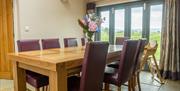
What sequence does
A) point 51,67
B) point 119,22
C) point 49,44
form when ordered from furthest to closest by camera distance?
point 119,22
point 49,44
point 51,67

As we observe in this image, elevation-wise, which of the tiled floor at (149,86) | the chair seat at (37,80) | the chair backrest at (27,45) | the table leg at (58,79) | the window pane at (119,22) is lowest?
the tiled floor at (149,86)

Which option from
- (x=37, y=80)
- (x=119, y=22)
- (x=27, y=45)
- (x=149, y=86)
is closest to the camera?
(x=37, y=80)

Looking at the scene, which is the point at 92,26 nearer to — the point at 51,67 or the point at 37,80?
the point at 37,80

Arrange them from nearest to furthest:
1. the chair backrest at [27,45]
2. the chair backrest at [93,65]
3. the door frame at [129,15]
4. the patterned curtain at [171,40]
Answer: the chair backrest at [93,65] → the chair backrest at [27,45] → the patterned curtain at [171,40] → the door frame at [129,15]

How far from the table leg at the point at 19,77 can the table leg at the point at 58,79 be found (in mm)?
743

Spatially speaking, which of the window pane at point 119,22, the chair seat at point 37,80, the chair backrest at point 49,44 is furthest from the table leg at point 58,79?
the window pane at point 119,22

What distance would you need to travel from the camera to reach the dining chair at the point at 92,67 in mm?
1653

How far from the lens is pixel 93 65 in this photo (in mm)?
1726

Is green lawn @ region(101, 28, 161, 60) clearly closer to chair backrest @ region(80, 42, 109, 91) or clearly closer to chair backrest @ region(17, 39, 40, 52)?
chair backrest @ region(17, 39, 40, 52)

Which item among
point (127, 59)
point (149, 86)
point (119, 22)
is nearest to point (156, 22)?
point (119, 22)

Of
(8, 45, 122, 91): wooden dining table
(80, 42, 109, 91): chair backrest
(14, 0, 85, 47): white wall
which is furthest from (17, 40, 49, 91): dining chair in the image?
(14, 0, 85, 47): white wall

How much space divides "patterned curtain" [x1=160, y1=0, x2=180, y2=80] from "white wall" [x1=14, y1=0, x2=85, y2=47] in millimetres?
2709

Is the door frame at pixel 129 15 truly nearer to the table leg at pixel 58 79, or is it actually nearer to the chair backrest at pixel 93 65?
the chair backrest at pixel 93 65

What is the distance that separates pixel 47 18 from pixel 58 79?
137 inches
